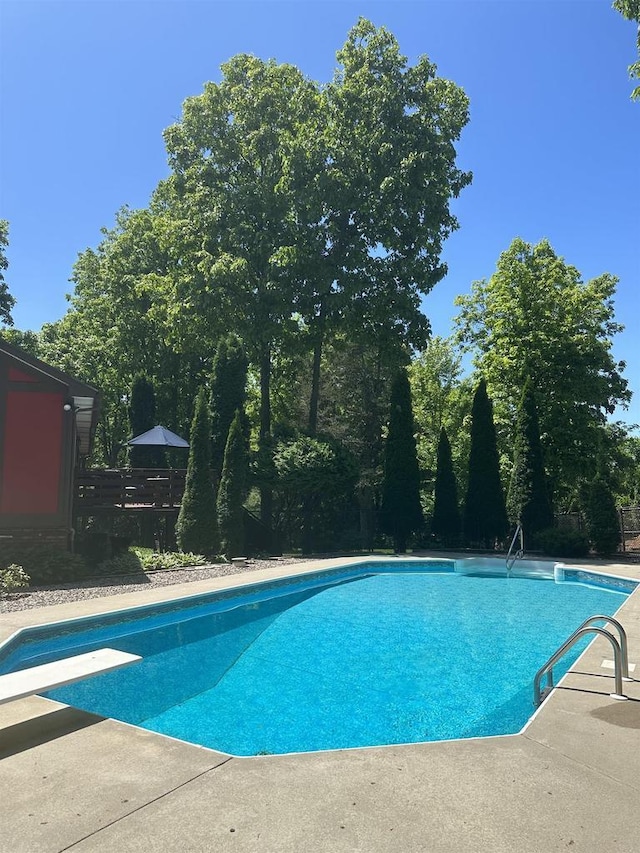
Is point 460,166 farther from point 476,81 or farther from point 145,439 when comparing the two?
point 145,439

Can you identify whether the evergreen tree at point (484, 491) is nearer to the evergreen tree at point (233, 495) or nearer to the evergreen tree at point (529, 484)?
the evergreen tree at point (529, 484)

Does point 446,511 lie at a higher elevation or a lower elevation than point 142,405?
lower

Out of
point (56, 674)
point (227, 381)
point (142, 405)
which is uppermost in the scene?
point (227, 381)

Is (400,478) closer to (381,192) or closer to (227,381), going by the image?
(227,381)

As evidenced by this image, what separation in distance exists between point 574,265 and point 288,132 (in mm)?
15114

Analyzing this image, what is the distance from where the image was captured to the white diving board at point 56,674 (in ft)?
15.6

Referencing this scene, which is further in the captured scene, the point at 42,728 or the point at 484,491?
the point at 484,491

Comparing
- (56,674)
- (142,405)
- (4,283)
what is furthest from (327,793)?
(4,283)

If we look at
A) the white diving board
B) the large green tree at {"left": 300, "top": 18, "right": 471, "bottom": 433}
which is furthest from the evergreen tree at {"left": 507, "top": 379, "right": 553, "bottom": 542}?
the white diving board

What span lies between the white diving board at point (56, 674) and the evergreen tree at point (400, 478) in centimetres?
1793

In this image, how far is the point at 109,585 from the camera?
12773 millimetres

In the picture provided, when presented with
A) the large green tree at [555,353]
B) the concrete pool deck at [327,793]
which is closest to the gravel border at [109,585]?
the concrete pool deck at [327,793]

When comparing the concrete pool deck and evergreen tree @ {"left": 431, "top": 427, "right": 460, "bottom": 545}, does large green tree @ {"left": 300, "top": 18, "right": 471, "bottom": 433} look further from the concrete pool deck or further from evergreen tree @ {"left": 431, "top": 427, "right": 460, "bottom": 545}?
the concrete pool deck

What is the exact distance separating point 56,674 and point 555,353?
24.2 metres
